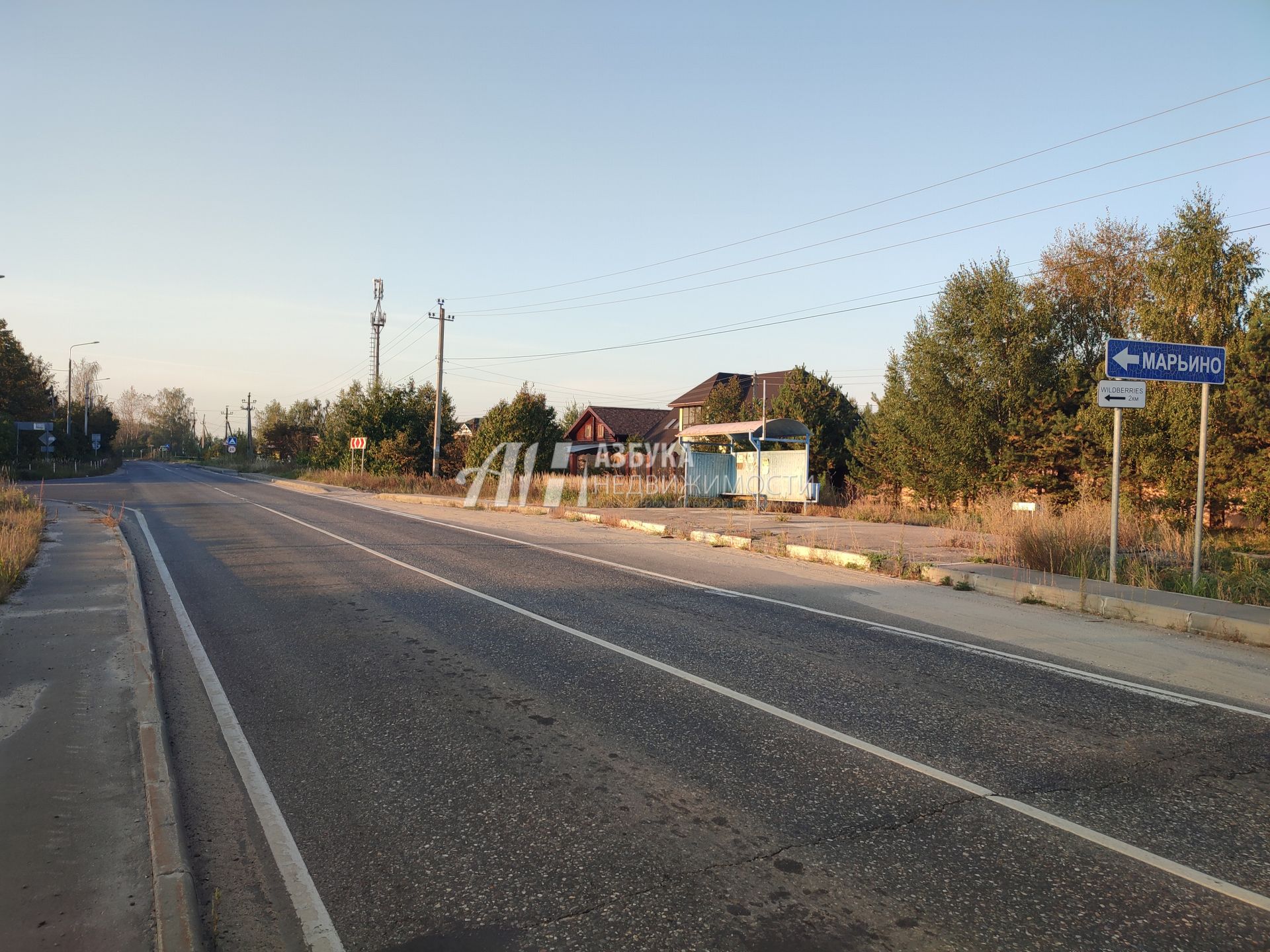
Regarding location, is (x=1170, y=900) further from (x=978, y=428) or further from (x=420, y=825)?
(x=978, y=428)

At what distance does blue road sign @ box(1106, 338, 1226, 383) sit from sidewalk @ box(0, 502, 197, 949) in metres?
10.9

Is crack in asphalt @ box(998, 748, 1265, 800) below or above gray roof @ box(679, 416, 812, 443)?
below

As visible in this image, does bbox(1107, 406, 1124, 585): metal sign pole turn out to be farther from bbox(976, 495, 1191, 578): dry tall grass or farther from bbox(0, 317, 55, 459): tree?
bbox(0, 317, 55, 459): tree

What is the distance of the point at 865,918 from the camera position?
3.22 metres

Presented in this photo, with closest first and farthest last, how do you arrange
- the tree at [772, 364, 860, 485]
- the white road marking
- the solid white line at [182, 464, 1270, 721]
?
the white road marking < the solid white line at [182, 464, 1270, 721] < the tree at [772, 364, 860, 485]

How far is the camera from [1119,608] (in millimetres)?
9555

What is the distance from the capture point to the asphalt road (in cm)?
325

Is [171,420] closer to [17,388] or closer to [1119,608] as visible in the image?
[17,388]

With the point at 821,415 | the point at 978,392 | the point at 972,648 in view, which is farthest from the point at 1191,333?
the point at 972,648

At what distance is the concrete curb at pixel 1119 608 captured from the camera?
27.7ft

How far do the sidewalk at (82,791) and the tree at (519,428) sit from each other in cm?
3192

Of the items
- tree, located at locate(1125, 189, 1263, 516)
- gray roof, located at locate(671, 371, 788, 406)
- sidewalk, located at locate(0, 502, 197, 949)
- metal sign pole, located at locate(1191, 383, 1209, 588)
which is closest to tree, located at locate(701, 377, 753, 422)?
gray roof, located at locate(671, 371, 788, 406)

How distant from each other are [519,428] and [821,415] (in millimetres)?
14875

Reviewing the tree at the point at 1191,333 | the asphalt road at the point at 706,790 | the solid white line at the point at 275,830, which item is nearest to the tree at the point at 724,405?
the tree at the point at 1191,333
